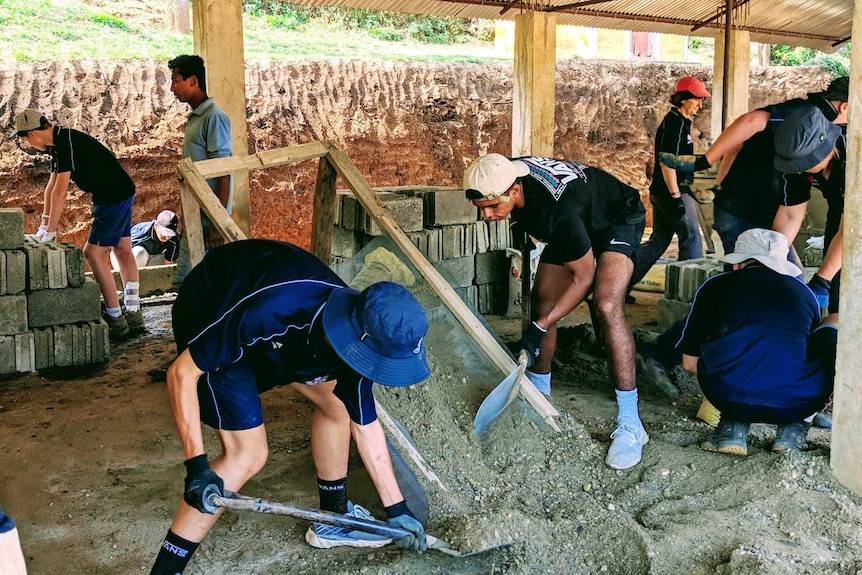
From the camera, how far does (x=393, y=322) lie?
2045 millimetres

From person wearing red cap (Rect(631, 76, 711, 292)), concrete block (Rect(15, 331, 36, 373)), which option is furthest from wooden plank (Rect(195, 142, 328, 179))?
person wearing red cap (Rect(631, 76, 711, 292))

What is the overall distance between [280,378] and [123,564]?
0.91 metres

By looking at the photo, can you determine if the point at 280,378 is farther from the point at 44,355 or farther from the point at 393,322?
the point at 44,355

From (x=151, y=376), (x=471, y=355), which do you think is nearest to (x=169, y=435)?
(x=151, y=376)

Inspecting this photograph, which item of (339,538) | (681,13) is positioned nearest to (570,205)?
(339,538)

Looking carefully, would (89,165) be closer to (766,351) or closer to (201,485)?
(201,485)

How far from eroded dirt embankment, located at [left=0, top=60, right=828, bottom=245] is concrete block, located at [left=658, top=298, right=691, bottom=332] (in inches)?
228

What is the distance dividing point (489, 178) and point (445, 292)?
819 millimetres

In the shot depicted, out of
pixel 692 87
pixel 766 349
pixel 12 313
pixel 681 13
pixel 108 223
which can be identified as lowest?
pixel 12 313

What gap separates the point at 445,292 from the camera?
395cm

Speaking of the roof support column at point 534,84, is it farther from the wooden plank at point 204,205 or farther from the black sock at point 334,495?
the black sock at point 334,495

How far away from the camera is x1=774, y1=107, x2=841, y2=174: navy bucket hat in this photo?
344 cm

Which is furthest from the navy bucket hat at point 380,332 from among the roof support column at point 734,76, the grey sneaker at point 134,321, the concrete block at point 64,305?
the roof support column at point 734,76

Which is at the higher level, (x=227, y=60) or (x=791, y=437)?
(x=227, y=60)
